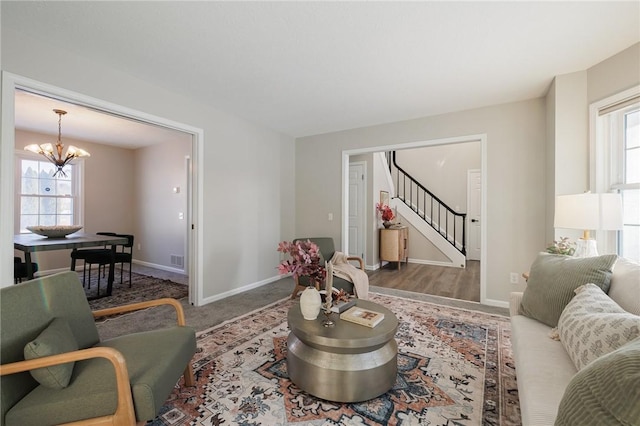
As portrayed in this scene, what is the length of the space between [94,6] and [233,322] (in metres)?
2.80

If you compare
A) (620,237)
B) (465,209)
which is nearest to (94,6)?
(620,237)

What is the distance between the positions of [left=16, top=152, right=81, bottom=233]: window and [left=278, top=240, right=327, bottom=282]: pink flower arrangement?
5.45 metres

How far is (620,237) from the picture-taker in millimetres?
2449

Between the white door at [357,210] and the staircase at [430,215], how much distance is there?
145 cm

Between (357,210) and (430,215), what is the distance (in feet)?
7.90

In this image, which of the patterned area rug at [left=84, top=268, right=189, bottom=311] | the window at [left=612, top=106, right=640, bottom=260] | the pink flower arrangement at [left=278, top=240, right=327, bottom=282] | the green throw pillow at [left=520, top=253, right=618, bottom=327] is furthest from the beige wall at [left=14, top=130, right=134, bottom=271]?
the window at [left=612, top=106, right=640, bottom=260]

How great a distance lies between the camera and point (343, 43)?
2219 millimetres

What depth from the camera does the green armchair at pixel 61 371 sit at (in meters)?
1.15

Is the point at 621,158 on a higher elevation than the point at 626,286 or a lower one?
higher

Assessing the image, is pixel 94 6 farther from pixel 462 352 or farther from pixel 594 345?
pixel 462 352

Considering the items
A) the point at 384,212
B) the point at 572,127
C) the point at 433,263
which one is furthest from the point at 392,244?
the point at 572,127

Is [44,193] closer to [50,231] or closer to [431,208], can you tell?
[50,231]

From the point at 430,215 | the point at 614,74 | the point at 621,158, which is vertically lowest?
the point at 430,215

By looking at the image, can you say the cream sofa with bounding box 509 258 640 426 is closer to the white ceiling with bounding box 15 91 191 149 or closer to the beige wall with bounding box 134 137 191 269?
the white ceiling with bounding box 15 91 191 149
